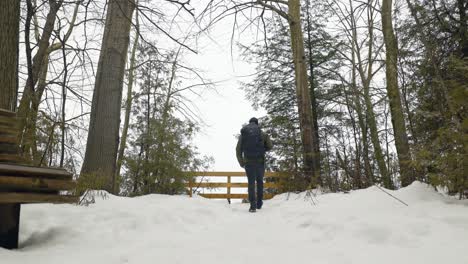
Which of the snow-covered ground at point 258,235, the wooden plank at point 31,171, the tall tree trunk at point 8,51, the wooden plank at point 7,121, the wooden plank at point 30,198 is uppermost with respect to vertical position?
the tall tree trunk at point 8,51

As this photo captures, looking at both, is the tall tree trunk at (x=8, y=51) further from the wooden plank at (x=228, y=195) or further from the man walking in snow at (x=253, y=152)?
the wooden plank at (x=228, y=195)

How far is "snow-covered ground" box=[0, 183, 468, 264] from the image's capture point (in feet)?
7.33

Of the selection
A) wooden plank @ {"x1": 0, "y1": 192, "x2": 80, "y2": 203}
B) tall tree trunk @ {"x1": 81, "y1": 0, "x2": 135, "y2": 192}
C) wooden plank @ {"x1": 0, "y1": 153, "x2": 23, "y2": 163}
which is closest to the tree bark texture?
wooden plank @ {"x1": 0, "y1": 153, "x2": 23, "y2": 163}

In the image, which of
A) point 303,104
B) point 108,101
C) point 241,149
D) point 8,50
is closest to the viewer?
point 8,50

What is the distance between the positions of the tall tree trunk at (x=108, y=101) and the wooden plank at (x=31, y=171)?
360 cm

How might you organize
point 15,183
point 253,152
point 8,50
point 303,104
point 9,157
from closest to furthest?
point 15,183 → point 9,157 → point 8,50 → point 253,152 → point 303,104

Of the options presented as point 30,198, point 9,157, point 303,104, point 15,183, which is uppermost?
point 303,104

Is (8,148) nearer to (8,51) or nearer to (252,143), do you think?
(8,51)

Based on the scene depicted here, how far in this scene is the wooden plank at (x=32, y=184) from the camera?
2.11 meters

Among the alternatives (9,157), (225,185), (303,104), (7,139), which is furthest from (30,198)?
(225,185)

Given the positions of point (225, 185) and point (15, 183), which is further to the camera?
point (225, 185)

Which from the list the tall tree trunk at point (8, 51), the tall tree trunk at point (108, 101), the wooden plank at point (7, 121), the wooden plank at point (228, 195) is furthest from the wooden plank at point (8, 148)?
the wooden plank at point (228, 195)

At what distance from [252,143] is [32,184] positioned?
4.31m

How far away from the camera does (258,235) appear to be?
10.9 feet
